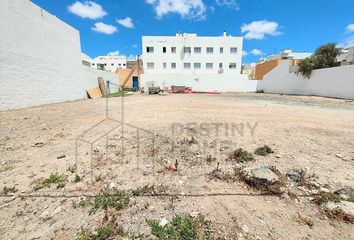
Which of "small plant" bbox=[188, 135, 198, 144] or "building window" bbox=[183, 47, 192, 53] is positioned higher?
"building window" bbox=[183, 47, 192, 53]

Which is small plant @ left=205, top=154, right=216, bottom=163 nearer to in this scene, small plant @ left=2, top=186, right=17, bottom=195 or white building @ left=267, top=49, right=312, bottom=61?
small plant @ left=2, top=186, right=17, bottom=195

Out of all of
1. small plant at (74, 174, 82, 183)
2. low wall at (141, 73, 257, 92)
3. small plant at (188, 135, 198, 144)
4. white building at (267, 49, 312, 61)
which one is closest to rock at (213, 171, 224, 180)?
small plant at (188, 135, 198, 144)

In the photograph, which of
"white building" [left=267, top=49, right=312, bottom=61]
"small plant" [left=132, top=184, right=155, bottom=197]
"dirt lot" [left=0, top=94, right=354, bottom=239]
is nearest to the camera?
"dirt lot" [left=0, top=94, right=354, bottom=239]

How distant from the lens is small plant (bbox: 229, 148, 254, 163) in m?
3.18

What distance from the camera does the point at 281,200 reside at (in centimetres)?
218

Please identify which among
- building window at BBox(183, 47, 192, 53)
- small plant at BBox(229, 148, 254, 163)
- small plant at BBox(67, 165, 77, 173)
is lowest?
small plant at BBox(67, 165, 77, 173)

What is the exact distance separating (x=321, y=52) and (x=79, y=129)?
2260cm

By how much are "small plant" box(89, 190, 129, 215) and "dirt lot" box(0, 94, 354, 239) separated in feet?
0.04

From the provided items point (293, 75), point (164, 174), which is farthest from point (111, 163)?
point (293, 75)

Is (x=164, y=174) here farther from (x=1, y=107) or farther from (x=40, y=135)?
(x=1, y=107)

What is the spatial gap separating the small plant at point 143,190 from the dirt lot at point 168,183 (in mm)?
13

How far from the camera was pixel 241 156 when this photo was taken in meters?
3.26

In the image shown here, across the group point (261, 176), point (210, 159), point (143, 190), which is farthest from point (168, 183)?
point (261, 176)

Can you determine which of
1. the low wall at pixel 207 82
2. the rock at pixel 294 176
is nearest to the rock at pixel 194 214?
the rock at pixel 294 176
